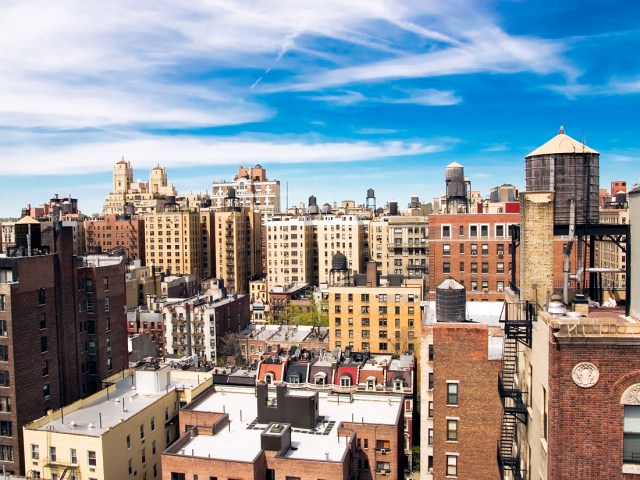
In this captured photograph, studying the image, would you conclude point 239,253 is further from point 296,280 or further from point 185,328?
point 185,328

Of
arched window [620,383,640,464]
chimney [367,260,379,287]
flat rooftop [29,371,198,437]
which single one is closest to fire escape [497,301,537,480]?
arched window [620,383,640,464]

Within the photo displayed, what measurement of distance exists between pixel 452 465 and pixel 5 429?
143 ft

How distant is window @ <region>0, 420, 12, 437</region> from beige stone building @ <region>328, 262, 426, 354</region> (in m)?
53.5

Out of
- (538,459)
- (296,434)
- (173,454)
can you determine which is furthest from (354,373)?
(538,459)

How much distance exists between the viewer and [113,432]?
50.8 metres

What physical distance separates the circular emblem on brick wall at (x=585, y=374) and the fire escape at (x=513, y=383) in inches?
175

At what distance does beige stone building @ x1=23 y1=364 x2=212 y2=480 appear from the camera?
4988cm

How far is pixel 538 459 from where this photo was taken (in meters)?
20.2

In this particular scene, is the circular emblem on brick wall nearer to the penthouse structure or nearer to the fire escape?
the fire escape

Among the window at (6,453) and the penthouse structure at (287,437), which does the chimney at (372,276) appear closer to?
the penthouse structure at (287,437)

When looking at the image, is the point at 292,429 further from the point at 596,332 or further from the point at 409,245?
the point at 409,245

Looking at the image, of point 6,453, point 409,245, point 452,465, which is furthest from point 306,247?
point 452,465

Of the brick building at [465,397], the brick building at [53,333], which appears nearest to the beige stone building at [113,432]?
the brick building at [53,333]

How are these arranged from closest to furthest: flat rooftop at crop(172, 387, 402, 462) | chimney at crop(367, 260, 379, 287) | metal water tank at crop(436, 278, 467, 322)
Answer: metal water tank at crop(436, 278, 467, 322), flat rooftop at crop(172, 387, 402, 462), chimney at crop(367, 260, 379, 287)
